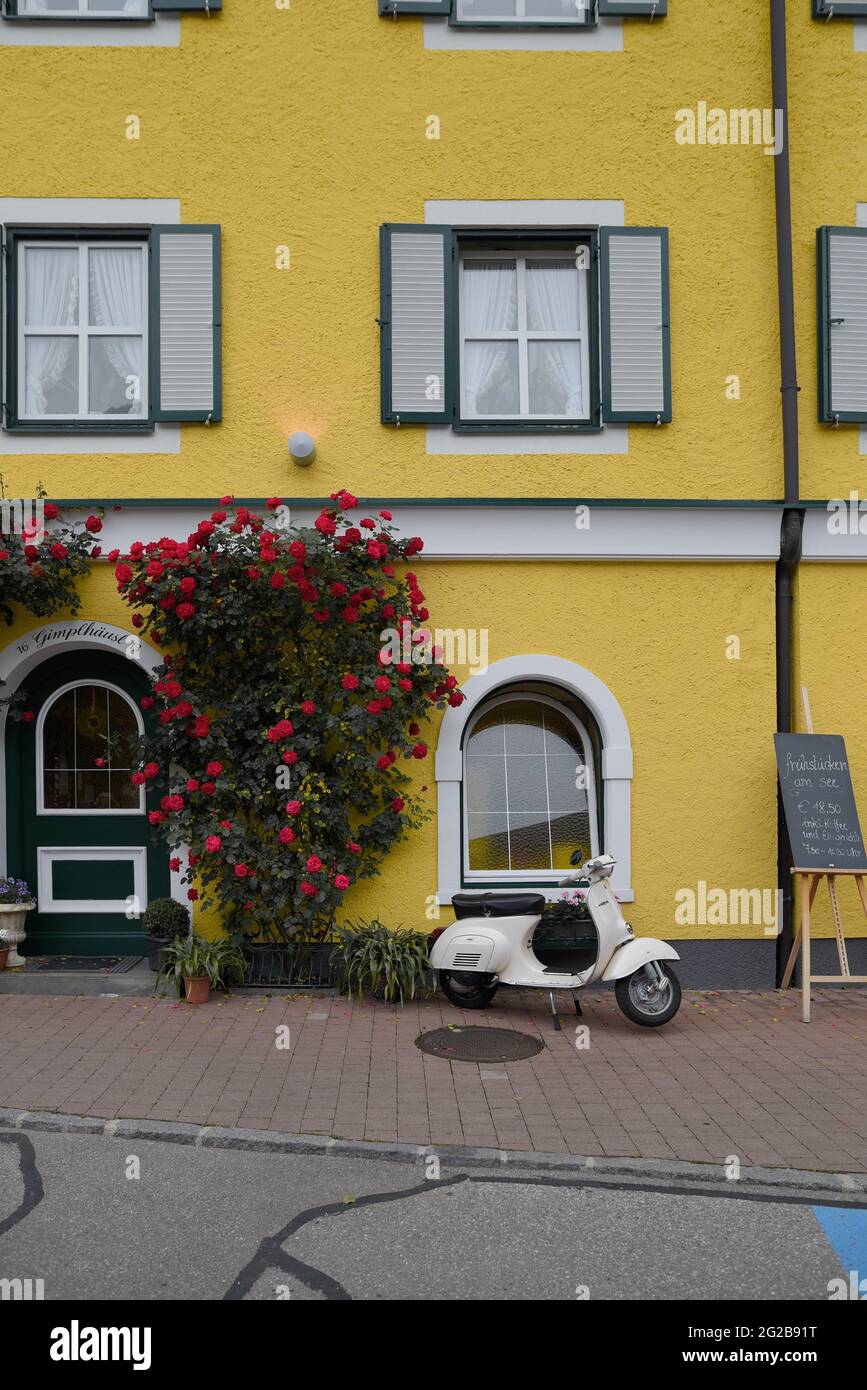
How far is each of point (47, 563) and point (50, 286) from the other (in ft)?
7.84

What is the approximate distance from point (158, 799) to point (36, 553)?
208 cm

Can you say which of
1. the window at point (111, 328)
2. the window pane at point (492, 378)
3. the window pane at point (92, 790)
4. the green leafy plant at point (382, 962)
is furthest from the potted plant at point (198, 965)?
the window pane at point (492, 378)

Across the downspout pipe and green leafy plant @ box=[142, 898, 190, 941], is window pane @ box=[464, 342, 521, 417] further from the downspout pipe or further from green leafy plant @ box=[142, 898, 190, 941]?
green leafy plant @ box=[142, 898, 190, 941]

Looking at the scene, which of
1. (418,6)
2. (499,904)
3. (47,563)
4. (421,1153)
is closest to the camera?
(421,1153)

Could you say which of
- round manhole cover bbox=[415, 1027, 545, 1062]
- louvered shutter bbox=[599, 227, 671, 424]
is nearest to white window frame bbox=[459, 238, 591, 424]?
louvered shutter bbox=[599, 227, 671, 424]

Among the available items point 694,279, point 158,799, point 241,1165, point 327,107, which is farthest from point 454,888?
point 327,107

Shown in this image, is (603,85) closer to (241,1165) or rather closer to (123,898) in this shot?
(123,898)

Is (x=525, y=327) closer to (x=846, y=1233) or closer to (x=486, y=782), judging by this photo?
(x=486, y=782)

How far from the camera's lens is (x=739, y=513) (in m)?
7.71

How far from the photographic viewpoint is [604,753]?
304 inches

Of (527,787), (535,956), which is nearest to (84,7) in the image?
(527,787)

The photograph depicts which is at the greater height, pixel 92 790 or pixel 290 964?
pixel 92 790

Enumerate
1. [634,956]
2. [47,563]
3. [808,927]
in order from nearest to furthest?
[634,956] → [808,927] → [47,563]

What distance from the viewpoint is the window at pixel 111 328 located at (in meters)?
7.65
